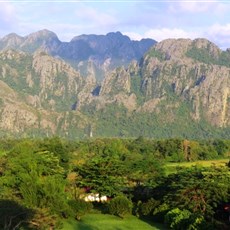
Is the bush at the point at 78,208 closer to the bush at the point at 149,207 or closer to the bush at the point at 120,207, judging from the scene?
the bush at the point at 120,207

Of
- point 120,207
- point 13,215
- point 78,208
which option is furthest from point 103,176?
point 13,215

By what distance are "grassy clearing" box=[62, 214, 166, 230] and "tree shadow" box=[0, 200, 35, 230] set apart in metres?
9.03

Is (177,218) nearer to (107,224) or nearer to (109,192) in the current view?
(107,224)

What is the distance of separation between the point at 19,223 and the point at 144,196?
76.0ft

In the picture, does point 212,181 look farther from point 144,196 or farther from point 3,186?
point 3,186

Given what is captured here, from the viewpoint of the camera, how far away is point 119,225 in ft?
128

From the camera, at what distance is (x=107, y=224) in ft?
129

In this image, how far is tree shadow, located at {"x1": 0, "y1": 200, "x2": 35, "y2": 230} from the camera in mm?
27211

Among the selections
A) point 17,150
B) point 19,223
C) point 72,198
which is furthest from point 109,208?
point 19,223

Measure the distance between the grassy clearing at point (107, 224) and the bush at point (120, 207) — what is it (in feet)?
1.76

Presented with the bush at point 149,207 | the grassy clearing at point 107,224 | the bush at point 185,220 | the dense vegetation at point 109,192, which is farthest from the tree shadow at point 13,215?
the bush at point 149,207

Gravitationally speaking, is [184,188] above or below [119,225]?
above

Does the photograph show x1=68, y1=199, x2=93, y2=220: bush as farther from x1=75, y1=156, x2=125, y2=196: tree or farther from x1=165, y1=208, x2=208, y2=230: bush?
x1=165, y1=208, x2=208, y2=230: bush

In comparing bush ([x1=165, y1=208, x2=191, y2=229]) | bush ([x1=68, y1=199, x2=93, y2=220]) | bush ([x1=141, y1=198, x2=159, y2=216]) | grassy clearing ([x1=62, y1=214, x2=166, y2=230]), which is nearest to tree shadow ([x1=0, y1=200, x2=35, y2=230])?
grassy clearing ([x1=62, y1=214, x2=166, y2=230])
